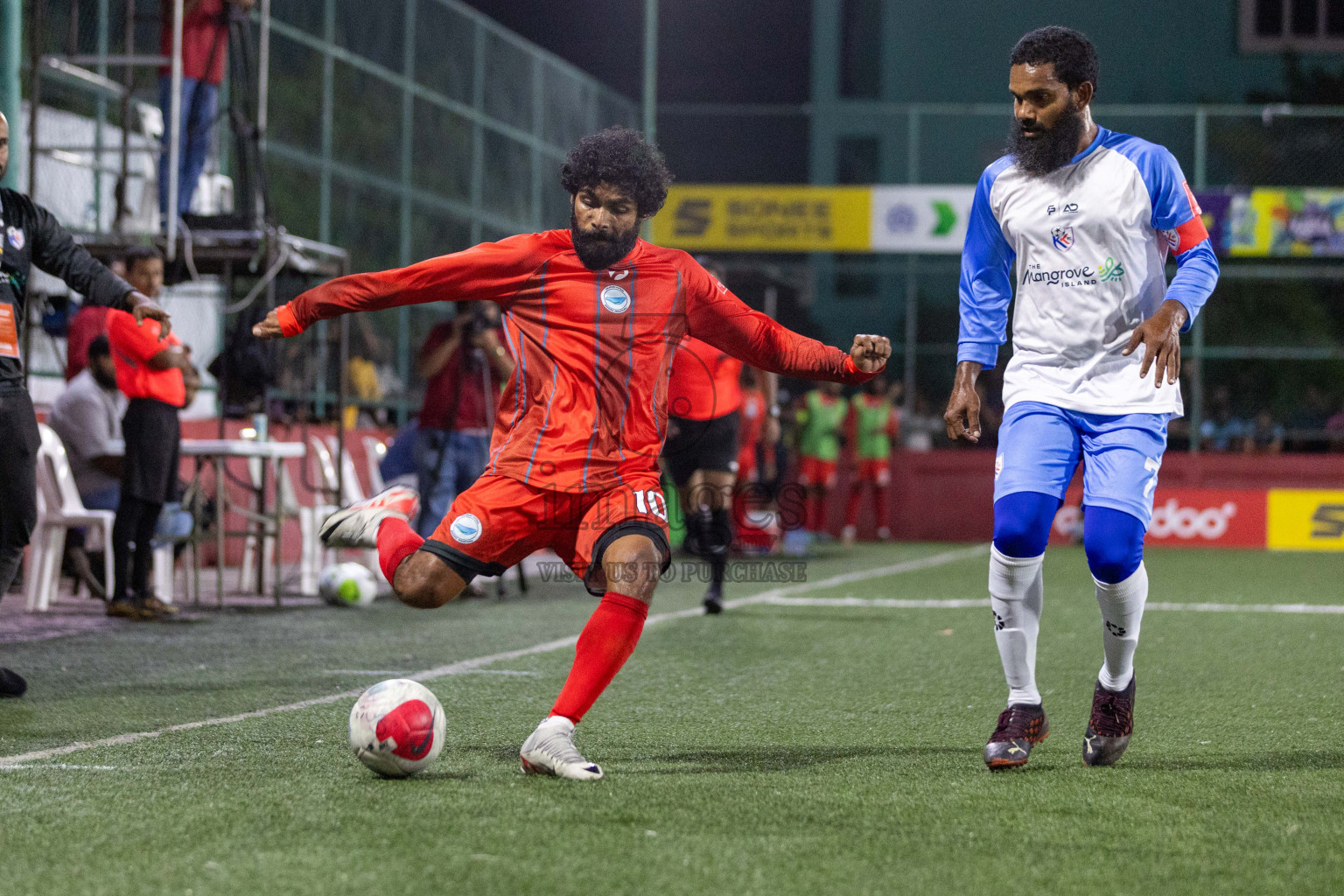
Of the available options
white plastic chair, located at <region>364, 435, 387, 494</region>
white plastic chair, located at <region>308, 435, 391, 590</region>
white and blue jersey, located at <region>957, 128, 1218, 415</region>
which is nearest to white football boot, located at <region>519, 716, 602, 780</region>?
white and blue jersey, located at <region>957, 128, 1218, 415</region>

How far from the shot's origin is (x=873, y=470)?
19.4 meters

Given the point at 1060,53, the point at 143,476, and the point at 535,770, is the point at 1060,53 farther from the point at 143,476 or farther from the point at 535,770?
the point at 143,476

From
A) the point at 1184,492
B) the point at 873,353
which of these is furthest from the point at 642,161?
the point at 1184,492

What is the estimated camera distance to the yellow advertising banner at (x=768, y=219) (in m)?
22.8

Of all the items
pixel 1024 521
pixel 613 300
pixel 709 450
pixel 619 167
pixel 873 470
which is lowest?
pixel 873 470

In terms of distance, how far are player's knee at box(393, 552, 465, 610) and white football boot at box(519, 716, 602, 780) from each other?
1.55 feet

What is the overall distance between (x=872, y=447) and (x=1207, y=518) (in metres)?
4.16

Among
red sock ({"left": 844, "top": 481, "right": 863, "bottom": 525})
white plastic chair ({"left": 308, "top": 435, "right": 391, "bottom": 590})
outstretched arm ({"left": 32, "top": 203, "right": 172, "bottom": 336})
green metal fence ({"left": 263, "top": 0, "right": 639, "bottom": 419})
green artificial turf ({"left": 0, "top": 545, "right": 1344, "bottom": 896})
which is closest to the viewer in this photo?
green artificial turf ({"left": 0, "top": 545, "right": 1344, "bottom": 896})

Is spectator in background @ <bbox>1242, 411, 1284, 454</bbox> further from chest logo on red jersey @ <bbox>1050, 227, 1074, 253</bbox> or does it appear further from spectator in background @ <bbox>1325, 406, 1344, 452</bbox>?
chest logo on red jersey @ <bbox>1050, 227, 1074, 253</bbox>

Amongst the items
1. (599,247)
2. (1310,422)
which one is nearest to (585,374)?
(599,247)

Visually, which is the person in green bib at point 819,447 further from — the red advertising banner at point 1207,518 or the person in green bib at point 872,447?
the red advertising banner at point 1207,518

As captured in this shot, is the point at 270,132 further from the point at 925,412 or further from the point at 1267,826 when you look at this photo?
the point at 1267,826

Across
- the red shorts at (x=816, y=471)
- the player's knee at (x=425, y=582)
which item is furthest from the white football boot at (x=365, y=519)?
the red shorts at (x=816, y=471)

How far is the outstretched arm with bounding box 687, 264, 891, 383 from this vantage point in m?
4.56
